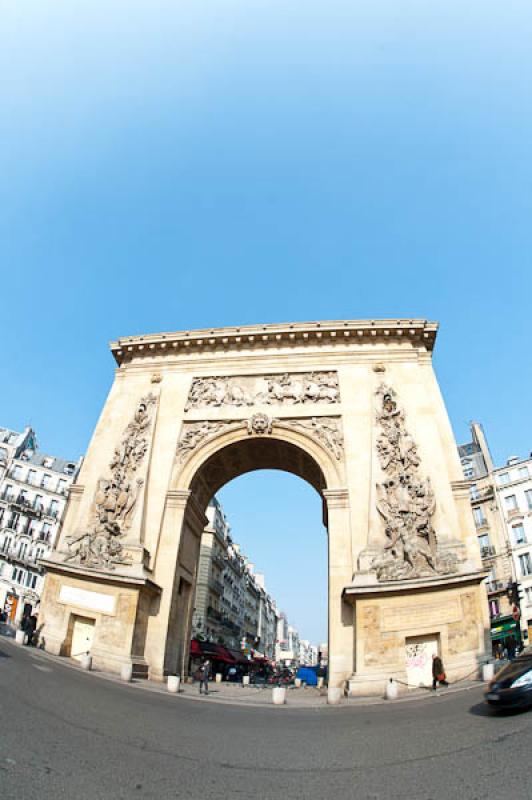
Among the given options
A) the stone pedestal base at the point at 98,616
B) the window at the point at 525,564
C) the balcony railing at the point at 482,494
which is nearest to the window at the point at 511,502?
the balcony railing at the point at 482,494

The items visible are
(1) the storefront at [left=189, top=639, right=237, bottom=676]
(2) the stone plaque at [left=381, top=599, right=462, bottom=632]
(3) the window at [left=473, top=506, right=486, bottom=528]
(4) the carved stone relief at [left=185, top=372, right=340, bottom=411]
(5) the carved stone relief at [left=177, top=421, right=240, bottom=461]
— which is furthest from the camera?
(3) the window at [left=473, top=506, right=486, bottom=528]

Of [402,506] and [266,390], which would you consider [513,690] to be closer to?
[402,506]

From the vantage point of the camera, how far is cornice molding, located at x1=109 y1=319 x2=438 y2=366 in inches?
851

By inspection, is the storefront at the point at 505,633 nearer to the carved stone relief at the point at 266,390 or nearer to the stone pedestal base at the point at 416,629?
the stone pedestal base at the point at 416,629

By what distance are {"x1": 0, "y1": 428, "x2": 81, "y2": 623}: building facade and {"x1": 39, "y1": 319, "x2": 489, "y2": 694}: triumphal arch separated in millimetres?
20093

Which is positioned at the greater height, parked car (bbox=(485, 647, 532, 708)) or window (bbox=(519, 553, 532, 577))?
window (bbox=(519, 553, 532, 577))

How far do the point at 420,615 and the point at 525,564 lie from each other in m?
22.7

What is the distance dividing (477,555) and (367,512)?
3.86 meters

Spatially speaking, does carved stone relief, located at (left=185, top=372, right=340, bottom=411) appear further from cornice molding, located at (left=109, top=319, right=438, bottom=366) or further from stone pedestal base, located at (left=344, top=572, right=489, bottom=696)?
stone pedestal base, located at (left=344, top=572, right=489, bottom=696)

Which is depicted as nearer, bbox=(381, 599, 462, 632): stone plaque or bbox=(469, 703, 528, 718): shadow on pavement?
bbox=(469, 703, 528, 718): shadow on pavement

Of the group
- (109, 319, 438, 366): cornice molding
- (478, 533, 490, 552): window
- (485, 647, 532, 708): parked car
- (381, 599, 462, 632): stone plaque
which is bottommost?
(485, 647, 532, 708): parked car

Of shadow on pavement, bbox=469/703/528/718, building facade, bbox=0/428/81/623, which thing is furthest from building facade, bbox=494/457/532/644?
building facade, bbox=0/428/81/623

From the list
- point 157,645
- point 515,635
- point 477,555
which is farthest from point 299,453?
point 515,635

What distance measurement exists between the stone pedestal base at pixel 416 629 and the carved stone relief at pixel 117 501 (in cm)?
870
